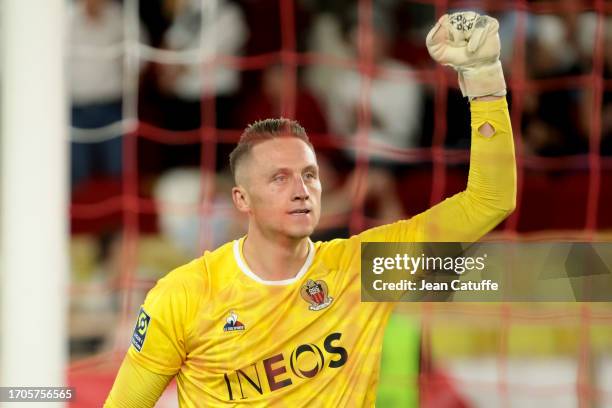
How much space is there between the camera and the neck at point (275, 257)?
1571mm

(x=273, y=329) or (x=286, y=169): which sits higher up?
(x=286, y=169)

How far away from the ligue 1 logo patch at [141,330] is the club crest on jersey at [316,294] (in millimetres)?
256

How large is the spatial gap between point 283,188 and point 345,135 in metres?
0.57

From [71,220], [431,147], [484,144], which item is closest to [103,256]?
[71,220]

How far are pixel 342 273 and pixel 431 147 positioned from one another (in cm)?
56

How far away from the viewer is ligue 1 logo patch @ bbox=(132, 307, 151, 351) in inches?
60.3

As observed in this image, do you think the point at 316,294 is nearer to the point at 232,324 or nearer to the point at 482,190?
the point at 232,324

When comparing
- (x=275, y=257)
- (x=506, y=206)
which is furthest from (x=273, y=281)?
(x=506, y=206)

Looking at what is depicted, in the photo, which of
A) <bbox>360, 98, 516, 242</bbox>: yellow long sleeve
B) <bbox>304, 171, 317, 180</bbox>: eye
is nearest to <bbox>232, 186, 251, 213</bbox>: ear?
<bbox>304, 171, 317, 180</bbox>: eye

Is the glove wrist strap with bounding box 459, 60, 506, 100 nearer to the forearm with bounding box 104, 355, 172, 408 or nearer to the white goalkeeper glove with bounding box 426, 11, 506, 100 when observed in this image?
the white goalkeeper glove with bounding box 426, 11, 506, 100

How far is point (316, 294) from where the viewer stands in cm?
157

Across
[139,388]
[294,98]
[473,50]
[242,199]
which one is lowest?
[139,388]

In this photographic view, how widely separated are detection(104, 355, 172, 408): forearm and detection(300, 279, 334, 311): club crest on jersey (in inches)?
10.1

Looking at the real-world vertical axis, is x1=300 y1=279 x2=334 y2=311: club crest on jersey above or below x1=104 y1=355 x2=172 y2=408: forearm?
above
